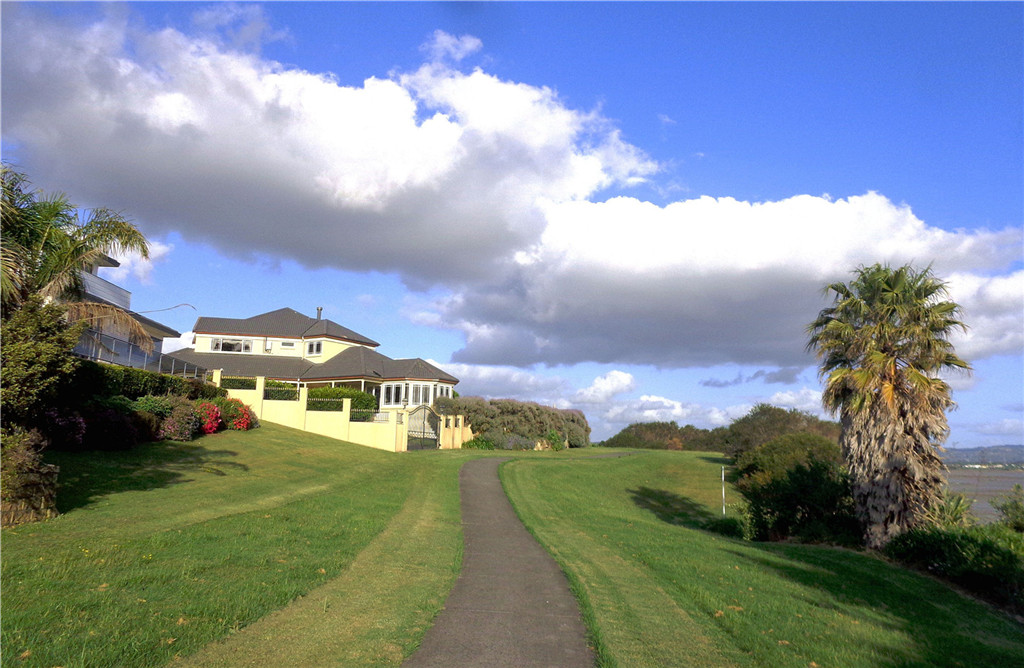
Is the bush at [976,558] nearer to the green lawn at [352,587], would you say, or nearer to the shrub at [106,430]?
the green lawn at [352,587]

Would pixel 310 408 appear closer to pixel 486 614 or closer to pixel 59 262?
pixel 59 262

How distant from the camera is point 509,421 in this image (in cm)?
4572

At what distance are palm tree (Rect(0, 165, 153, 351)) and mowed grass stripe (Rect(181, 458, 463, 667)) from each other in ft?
26.5

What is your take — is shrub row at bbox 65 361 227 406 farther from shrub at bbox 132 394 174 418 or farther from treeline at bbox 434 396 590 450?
treeline at bbox 434 396 590 450

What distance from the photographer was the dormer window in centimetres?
5388

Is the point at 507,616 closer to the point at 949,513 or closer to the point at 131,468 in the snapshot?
the point at 949,513

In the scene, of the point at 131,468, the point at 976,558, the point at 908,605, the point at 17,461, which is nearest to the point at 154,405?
the point at 131,468

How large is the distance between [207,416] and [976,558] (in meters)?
25.0

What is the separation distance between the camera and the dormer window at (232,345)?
53875 millimetres

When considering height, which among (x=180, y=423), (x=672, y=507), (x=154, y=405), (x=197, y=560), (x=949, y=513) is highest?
(x=154, y=405)

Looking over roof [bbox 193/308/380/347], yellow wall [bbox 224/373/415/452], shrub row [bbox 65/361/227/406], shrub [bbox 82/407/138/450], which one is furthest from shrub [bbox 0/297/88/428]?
roof [bbox 193/308/380/347]

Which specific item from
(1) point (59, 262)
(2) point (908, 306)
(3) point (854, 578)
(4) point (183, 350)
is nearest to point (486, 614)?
(3) point (854, 578)

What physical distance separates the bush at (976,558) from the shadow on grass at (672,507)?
9408 millimetres

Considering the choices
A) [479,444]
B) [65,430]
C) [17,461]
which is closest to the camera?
[17,461]
